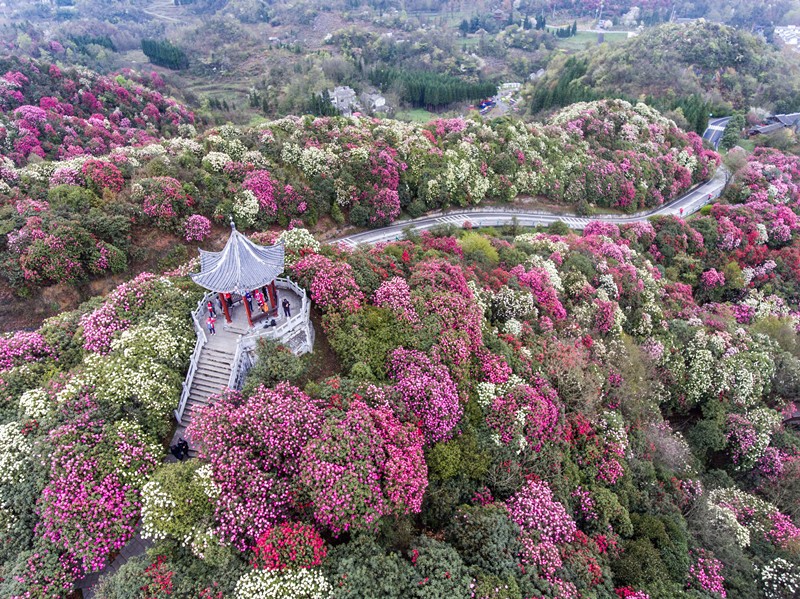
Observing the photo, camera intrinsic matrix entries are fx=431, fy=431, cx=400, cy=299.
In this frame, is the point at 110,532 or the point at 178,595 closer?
the point at 178,595

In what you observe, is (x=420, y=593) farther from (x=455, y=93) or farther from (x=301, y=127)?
(x=455, y=93)

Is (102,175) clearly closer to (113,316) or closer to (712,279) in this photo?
(113,316)

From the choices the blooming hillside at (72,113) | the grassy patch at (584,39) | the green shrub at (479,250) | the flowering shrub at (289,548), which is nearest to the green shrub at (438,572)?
the flowering shrub at (289,548)

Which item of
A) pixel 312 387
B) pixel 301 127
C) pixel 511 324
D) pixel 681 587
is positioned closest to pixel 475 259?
pixel 511 324

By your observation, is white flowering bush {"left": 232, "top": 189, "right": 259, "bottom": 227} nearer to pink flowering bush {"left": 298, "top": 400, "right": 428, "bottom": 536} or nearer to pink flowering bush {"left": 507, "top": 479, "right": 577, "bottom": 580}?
pink flowering bush {"left": 298, "top": 400, "right": 428, "bottom": 536}

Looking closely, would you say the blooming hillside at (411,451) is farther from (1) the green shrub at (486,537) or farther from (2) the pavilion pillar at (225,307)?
(2) the pavilion pillar at (225,307)

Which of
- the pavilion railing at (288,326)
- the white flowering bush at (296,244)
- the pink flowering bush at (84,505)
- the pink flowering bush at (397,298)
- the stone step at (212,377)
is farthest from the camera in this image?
the white flowering bush at (296,244)

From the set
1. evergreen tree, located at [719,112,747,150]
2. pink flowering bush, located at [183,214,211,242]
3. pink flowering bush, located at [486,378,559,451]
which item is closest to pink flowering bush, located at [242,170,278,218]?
pink flowering bush, located at [183,214,211,242]
